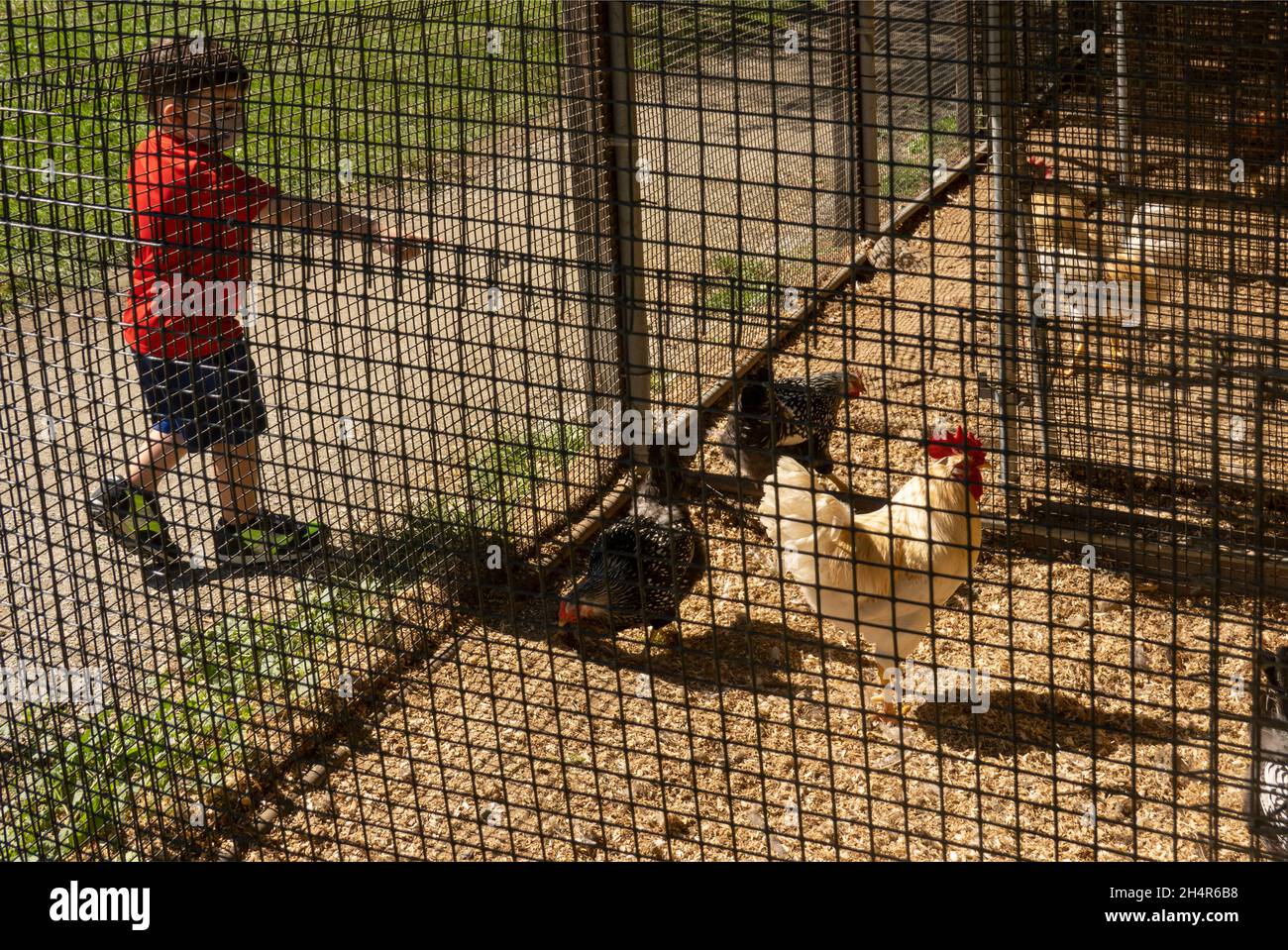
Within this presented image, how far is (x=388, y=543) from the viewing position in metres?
4.44

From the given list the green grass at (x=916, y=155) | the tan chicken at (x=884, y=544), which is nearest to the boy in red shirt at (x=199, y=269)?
the tan chicken at (x=884, y=544)

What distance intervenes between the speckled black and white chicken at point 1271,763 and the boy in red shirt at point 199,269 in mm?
1668

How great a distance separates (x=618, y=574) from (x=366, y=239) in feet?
6.41

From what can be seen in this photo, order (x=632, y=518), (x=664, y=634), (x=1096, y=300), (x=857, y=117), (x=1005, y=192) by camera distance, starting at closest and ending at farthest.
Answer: (x=1096, y=300) < (x=1005, y=192) < (x=632, y=518) < (x=664, y=634) < (x=857, y=117)

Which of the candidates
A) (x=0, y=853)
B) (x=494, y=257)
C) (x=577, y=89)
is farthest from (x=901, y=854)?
(x=577, y=89)

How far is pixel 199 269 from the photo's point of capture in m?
3.67

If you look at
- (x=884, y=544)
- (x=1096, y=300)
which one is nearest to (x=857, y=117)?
(x=884, y=544)

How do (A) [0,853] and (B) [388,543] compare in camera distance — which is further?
(B) [388,543]

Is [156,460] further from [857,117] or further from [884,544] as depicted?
[857,117]

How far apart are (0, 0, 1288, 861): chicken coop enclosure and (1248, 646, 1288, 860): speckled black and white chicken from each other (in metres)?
0.03

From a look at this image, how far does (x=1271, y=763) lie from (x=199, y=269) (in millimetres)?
2930

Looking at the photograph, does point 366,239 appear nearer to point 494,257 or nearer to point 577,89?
point 494,257

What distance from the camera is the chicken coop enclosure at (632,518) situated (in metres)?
2.51

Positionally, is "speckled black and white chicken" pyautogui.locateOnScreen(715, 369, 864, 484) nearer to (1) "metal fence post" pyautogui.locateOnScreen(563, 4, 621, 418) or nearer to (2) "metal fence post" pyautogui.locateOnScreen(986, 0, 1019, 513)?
(1) "metal fence post" pyautogui.locateOnScreen(563, 4, 621, 418)
